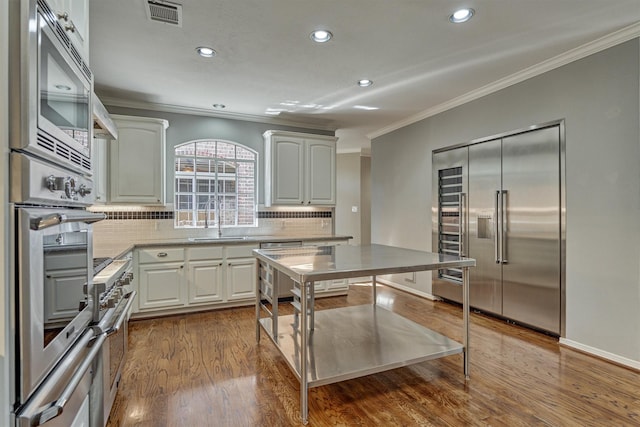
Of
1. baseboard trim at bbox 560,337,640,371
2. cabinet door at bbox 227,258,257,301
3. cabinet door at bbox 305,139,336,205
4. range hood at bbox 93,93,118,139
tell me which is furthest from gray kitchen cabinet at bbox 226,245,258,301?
baseboard trim at bbox 560,337,640,371

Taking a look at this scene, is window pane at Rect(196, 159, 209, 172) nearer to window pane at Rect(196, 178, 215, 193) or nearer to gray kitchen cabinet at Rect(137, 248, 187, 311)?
window pane at Rect(196, 178, 215, 193)

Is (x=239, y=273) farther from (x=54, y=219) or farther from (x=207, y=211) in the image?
(x=54, y=219)

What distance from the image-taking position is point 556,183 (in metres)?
3.11

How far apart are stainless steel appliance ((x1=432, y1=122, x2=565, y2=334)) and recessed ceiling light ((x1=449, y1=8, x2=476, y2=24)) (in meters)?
1.50

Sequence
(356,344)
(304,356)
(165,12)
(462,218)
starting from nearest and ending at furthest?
(304,356) → (165,12) → (356,344) → (462,218)

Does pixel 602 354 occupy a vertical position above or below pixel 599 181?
below

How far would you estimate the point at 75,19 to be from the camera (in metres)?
1.40

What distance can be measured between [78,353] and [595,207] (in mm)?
3664

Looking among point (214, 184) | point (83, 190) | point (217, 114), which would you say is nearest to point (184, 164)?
point (214, 184)

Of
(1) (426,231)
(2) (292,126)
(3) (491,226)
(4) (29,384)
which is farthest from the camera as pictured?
(2) (292,126)

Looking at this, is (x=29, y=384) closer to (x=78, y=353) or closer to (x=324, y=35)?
(x=78, y=353)

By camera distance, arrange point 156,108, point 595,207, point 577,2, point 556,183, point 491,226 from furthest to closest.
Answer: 1. point 156,108
2. point 491,226
3. point 556,183
4. point 595,207
5. point 577,2

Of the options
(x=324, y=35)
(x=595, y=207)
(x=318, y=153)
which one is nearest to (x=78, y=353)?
(x=324, y=35)

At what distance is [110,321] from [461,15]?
9.67ft
